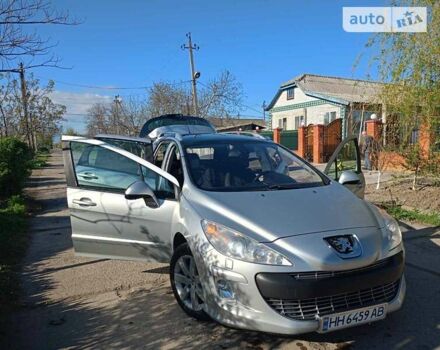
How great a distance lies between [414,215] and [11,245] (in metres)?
6.92

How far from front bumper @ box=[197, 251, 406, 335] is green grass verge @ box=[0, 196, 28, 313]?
8.35ft

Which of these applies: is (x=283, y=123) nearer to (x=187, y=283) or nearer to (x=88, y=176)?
(x=88, y=176)

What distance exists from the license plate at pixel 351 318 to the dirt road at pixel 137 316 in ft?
1.00

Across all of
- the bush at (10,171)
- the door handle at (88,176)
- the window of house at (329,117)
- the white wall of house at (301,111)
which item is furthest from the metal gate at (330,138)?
the door handle at (88,176)

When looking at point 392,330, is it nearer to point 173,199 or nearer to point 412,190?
Result: point 173,199

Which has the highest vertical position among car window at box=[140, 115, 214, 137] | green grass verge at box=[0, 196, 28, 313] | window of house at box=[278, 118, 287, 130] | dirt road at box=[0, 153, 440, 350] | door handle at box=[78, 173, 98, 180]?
window of house at box=[278, 118, 287, 130]

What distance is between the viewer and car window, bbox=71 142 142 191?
4.56 meters

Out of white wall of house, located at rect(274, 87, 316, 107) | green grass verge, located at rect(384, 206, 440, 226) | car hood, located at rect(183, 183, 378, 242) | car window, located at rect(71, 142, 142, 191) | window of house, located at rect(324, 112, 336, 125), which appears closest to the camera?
car hood, located at rect(183, 183, 378, 242)

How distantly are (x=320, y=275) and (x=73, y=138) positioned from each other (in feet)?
10.0

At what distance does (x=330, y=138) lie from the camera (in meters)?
21.5

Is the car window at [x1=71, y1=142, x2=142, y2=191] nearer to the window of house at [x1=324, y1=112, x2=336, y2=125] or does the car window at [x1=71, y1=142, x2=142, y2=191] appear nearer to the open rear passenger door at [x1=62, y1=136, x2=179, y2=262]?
the open rear passenger door at [x1=62, y1=136, x2=179, y2=262]

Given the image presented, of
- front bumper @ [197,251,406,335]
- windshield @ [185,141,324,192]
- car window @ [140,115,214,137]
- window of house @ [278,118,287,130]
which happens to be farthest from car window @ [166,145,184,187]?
window of house @ [278,118,287,130]

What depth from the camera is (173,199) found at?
407 cm

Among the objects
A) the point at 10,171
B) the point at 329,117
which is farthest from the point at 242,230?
the point at 329,117
